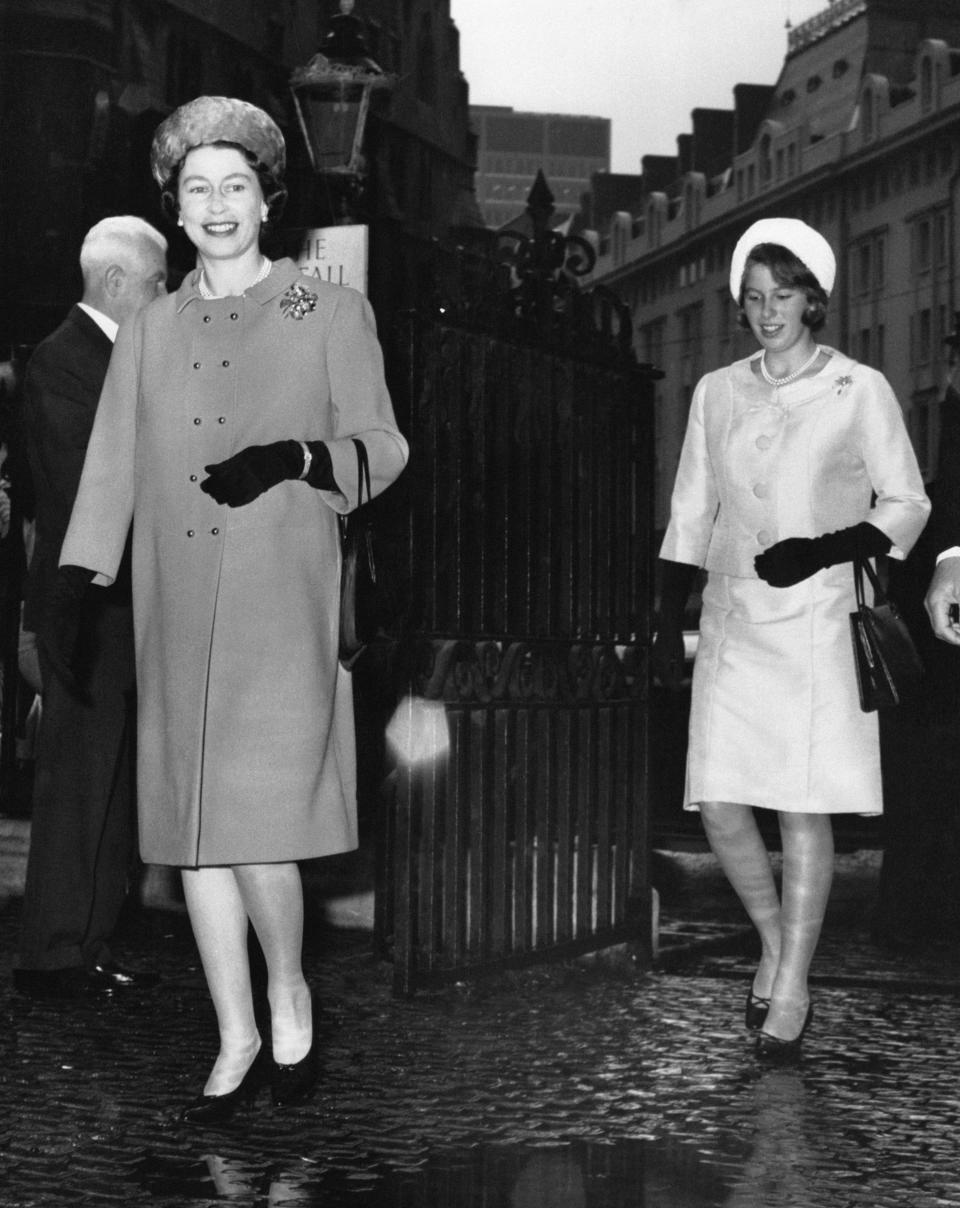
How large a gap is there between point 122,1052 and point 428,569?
161 cm

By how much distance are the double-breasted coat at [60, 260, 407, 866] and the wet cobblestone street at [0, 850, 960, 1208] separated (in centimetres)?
58

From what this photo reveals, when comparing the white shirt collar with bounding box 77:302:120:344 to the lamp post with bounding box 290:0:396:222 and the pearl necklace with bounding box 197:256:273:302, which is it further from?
the lamp post with bounding box 290:0:396:222

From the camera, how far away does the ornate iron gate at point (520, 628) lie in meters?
6.51

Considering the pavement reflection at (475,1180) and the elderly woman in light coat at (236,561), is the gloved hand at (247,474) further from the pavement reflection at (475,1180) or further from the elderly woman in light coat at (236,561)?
the pavement reflection at (475,1180)

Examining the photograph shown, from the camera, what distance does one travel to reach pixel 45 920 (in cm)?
646

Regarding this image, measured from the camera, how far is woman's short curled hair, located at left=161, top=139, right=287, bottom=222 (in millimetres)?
4891

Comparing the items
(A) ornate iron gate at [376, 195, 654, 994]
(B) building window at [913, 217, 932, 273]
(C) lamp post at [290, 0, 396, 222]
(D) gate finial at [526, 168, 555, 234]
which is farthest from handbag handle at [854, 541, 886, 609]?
(B) building window at [913, 217, 932, 273]

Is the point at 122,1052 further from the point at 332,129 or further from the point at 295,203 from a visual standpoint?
the point at 295,203

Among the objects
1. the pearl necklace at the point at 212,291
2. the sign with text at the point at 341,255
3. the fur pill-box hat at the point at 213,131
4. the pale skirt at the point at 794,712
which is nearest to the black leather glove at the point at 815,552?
the pale skirt at the point at 794,712

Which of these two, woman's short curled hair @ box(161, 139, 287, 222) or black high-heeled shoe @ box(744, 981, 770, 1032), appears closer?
woman's short curled hair @ box(161, 139, 287, 222)

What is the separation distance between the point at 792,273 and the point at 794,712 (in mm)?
1083

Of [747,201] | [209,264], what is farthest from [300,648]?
[747,201]

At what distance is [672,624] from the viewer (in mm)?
6215

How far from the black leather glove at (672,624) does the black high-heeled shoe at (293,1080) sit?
166cm
